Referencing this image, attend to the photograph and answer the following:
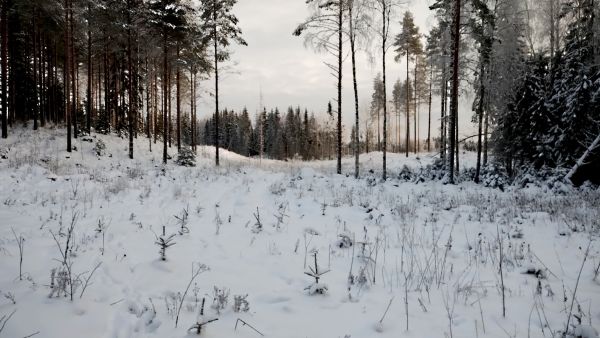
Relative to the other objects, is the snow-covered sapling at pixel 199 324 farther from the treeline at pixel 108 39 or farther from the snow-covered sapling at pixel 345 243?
the treeline at pixel 108 39

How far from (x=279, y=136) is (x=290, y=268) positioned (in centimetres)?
6793

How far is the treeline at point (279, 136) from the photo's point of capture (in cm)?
7081

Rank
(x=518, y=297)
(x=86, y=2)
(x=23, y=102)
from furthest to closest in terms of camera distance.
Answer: (x=23, y=102) < (x=86, y=2) < (x=518, y=297)

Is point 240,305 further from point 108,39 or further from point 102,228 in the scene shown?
point 108,39

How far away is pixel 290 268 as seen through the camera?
14.6ft

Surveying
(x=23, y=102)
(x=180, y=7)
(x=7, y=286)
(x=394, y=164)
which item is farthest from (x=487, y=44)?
(x=23, y=102)

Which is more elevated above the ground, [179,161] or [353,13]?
[353,13]

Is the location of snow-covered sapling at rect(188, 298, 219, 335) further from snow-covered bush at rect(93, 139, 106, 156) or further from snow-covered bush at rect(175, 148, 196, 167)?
snow-covered bush at rect(93, 139, 106, 156)

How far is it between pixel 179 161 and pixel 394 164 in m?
20.1

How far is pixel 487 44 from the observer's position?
17984mm

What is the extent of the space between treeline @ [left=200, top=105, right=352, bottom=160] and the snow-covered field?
59.4 metres

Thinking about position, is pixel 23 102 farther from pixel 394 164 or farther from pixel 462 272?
pixel 462 272

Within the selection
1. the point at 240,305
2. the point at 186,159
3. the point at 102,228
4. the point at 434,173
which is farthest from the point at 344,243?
the point at 186,159

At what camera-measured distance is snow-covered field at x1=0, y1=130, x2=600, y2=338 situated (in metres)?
2.98
